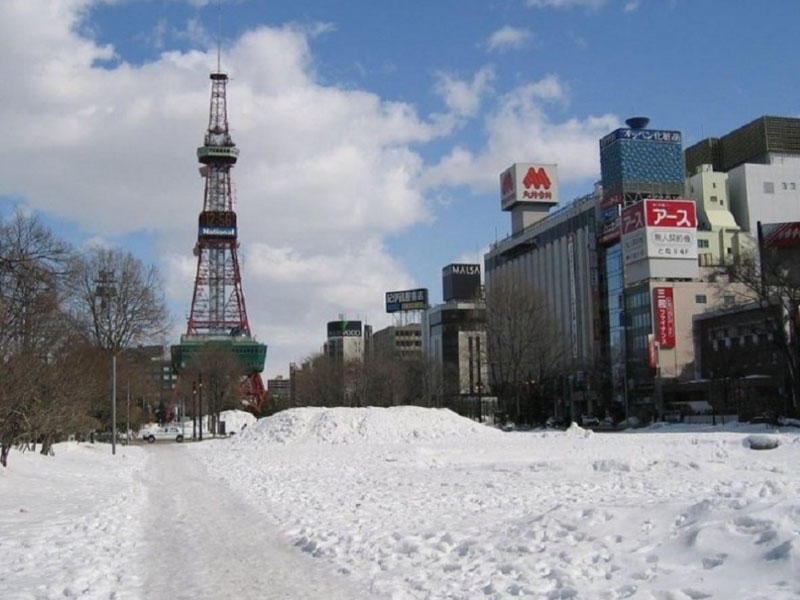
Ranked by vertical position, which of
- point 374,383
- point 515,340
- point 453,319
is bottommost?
point 374,383

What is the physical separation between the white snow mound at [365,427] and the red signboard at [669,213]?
56.5 m

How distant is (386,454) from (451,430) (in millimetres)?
13448

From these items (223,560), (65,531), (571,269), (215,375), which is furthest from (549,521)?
(571,269)

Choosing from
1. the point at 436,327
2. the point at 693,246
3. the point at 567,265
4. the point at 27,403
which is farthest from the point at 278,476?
the point at 436,327

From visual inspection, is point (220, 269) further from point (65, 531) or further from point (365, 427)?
point (65, 531)

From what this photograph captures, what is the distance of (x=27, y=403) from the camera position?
28.0 m

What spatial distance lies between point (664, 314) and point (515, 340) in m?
36.0

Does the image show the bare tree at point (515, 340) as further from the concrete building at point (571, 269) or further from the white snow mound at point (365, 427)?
the concrete building at point (571, 269)

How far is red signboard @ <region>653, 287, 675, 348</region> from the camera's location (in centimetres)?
10206

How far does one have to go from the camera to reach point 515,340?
242 feet

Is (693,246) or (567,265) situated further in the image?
(567,265)

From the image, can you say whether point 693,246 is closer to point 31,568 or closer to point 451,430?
point 451,430

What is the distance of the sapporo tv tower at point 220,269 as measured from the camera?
127 m

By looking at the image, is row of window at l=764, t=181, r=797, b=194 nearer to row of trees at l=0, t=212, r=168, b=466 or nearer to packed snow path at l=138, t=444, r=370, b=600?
row of trees at l=0, t=212, r=168, b=466
